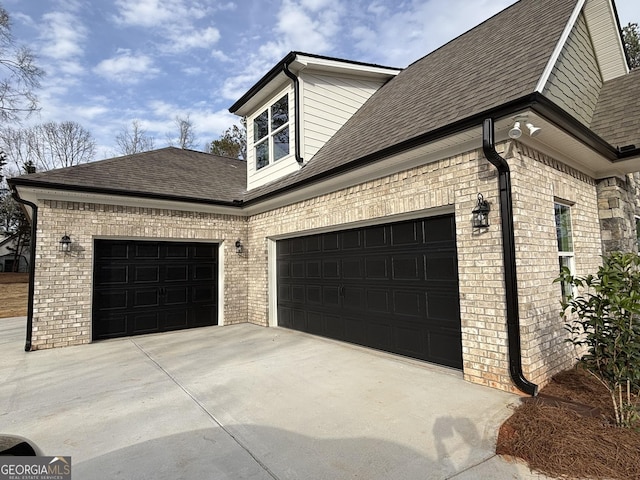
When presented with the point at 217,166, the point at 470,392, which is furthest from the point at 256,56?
the point at 470,392

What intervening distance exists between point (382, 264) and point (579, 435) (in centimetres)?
337

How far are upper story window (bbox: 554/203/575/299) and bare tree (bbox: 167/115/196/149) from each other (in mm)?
26510

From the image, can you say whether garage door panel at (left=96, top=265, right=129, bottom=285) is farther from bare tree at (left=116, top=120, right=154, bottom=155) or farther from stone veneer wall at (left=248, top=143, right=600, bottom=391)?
bare tree at (left=116, top=120, right=154, bottom=155)

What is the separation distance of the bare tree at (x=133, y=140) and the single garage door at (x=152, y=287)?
71.8 ft

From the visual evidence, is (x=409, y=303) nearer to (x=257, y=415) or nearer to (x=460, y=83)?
(x=257, y=415)

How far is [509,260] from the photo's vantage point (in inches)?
152

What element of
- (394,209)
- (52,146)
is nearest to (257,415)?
(394,209)

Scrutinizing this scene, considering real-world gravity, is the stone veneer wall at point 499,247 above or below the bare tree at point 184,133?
below

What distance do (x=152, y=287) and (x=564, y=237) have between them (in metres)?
8.16

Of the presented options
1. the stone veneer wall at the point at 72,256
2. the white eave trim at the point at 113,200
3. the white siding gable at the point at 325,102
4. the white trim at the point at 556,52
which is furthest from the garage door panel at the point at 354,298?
the stone veneer wall at the point at 72,256

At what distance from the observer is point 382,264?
18.7ft

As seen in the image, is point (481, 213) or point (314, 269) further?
point (314, 269)

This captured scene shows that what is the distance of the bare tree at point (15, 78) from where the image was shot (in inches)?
565

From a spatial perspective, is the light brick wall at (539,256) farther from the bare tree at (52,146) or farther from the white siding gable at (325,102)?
the bare tree at (52,146)
